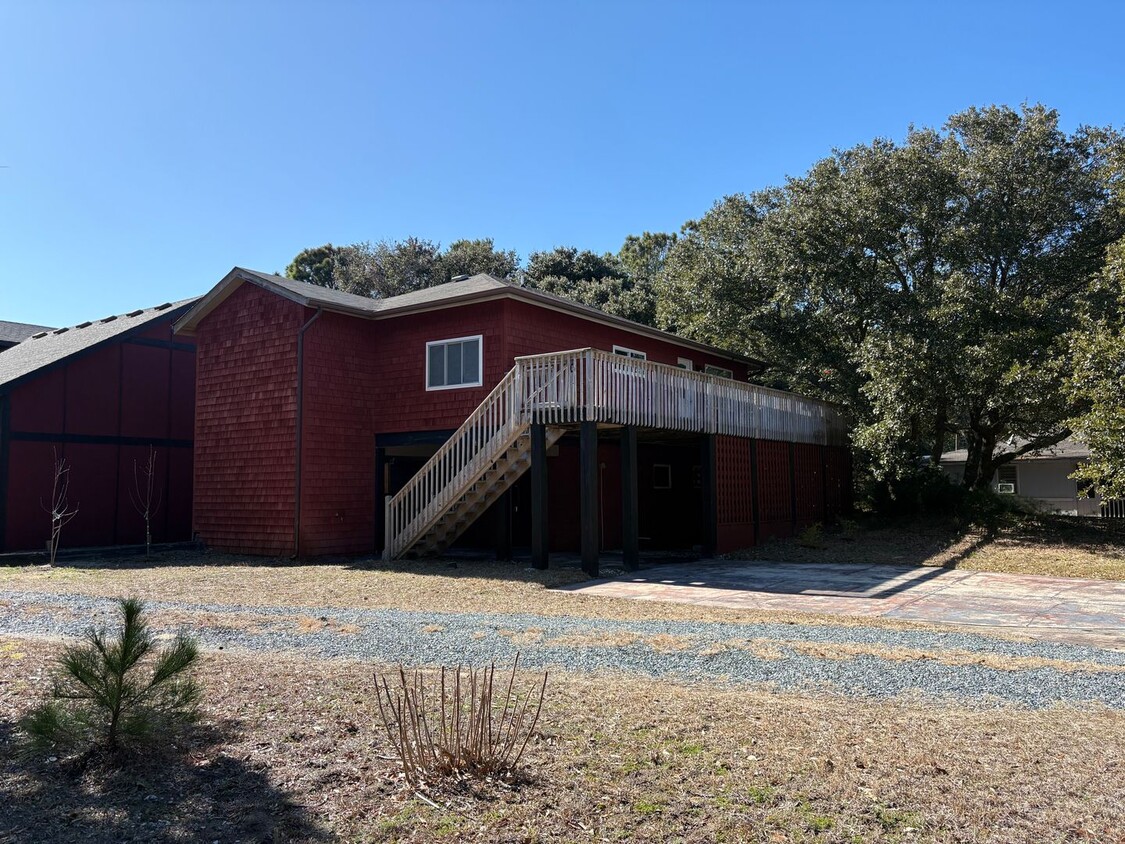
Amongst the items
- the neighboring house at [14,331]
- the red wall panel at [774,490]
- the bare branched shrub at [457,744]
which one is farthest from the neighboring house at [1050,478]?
the neighboring house at [14,331]

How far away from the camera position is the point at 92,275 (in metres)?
14.0

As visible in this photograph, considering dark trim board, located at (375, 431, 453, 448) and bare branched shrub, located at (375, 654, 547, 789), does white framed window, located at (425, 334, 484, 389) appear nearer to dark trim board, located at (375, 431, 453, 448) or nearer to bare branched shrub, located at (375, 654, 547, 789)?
dark trim board, located at (375, 431, 453, 448)

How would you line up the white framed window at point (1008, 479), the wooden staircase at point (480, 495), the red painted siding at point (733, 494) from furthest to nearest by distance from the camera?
the white framed window at point (1008, 479) → the red painted siding at point (733, 494) → the wooden staircase at point (480, 495)

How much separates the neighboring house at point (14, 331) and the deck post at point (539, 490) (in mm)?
20015

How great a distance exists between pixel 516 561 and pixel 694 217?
32.8 meters

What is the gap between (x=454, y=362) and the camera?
15.9m

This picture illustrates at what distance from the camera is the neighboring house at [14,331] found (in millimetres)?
24172

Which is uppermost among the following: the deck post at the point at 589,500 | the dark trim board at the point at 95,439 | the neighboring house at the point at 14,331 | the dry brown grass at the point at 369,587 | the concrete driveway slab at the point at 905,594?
the neighboring house at the point at 14,331

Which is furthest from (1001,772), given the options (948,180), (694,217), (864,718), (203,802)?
(694,217)

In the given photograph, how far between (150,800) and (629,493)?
10091 millimetres

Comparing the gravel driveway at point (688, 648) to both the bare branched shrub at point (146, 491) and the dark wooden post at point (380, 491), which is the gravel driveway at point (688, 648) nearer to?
the dark wooden post at point (380, 491)

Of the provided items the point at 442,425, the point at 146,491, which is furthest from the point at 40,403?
the point at 442,425

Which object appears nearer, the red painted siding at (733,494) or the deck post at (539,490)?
the deck post at (539,490)

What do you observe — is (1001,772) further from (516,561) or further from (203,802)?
(516,561)
